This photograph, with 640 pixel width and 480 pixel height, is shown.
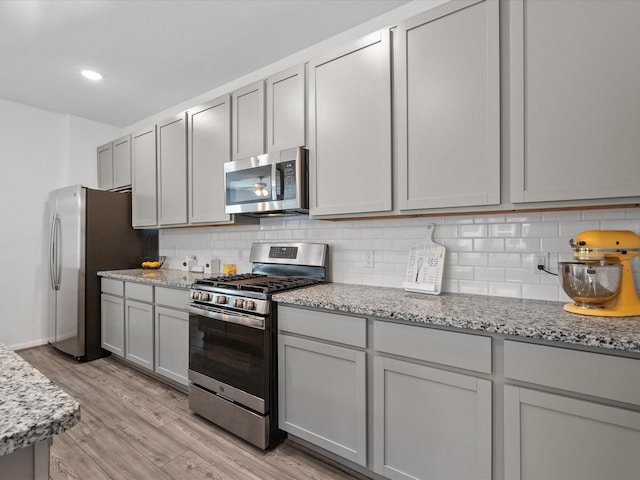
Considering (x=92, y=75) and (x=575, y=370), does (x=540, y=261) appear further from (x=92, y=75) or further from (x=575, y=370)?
(x=92, y=75)

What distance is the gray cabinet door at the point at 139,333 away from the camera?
296cm

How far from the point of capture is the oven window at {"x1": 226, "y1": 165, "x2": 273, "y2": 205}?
245 centimetres

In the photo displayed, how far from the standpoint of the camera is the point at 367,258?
2.38m

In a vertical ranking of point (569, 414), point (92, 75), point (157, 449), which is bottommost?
point (157, 449)

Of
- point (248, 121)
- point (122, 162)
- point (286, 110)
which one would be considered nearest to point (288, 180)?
point (286, 110)

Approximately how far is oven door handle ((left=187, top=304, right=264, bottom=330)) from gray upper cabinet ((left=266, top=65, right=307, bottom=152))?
1.19 metres

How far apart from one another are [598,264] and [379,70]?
145 centimetres

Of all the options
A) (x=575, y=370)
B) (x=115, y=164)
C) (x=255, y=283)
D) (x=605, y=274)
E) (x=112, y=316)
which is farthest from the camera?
(x=115, y=164)

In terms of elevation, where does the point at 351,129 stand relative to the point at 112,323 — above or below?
above

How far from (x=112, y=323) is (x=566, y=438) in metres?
3.66

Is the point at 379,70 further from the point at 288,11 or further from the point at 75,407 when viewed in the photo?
the point at 75,407

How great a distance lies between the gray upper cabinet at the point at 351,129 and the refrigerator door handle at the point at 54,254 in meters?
3.10

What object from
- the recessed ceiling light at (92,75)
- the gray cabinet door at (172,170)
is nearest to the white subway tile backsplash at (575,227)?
the gray cabinet door at (172,170)

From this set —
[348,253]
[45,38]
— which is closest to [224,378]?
[348,253]
